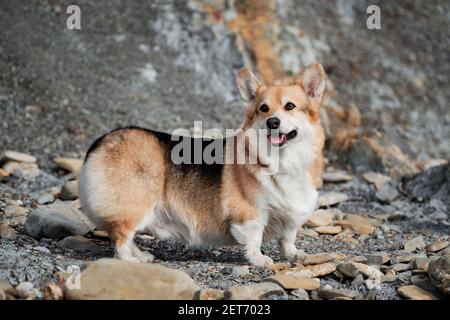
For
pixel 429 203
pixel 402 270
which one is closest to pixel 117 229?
pixel 402 270

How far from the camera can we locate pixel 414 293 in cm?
500

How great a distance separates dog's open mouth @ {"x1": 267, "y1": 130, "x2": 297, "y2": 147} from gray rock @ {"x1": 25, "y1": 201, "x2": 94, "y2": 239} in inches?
103

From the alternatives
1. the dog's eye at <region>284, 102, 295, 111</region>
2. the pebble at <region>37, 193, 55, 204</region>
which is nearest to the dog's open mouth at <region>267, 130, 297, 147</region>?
the dog's eye at <region>284, 102, 295, 111</region>

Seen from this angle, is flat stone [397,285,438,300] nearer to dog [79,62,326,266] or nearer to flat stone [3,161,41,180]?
dog [79,62,326,266]

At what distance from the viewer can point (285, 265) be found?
19.3 ft

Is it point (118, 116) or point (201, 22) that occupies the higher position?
point (201, 22)

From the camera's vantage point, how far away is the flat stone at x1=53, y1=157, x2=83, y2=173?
9.94m

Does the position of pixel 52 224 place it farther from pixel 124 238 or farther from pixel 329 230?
pixel 329 230

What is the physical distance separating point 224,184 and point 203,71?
23.2ft

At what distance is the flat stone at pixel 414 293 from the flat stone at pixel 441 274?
10cm
